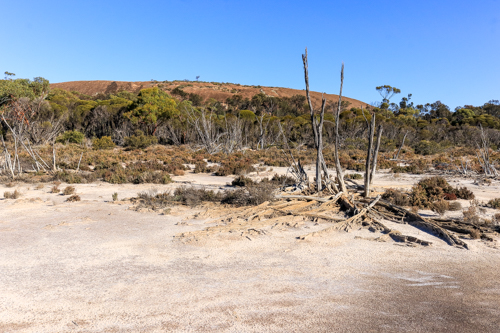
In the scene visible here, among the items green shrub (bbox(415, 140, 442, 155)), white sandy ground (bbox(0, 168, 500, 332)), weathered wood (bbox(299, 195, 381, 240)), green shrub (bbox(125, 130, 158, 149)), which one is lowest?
white sandy ground (bbox(0, 168, 500, 332))

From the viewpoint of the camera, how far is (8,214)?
7742 millimetres

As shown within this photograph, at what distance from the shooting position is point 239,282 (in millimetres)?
4145

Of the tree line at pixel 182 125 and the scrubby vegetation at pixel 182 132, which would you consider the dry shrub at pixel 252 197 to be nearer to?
the scrubby vegetation at pixel 182 132

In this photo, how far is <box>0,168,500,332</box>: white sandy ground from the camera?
3.21m

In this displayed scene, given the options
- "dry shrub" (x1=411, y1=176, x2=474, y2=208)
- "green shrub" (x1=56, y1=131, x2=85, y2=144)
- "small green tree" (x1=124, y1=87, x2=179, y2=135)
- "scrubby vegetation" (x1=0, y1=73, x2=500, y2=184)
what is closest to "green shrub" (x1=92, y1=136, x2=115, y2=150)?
"scrubby vegetation" (x1=0, y1=73, x2=500, y2=184)

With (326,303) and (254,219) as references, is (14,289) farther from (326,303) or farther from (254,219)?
(254,219)

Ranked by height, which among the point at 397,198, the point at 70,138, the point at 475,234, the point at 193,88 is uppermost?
the point at 193,88

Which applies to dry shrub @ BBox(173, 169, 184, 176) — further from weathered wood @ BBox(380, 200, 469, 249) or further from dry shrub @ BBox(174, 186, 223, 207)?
weathered wood @ BBox(380, 200, 469, 249)

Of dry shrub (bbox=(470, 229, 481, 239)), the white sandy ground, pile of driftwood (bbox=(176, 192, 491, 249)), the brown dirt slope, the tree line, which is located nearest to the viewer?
the white sandy ground

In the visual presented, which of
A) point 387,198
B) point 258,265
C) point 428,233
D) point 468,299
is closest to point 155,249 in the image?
point 258,265

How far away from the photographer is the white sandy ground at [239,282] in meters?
3.21

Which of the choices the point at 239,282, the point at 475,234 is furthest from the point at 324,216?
the point at 239,282

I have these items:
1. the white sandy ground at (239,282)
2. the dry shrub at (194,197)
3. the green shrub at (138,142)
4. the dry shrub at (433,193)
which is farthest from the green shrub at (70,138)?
the dry shrub at (433,193)

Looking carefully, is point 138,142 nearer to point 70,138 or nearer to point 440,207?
point 70,138
